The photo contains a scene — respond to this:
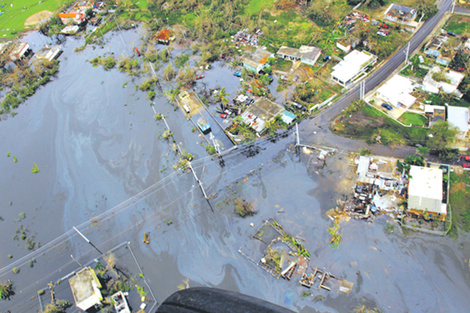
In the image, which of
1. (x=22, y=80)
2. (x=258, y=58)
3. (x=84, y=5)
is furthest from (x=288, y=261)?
(x=84, y=5)

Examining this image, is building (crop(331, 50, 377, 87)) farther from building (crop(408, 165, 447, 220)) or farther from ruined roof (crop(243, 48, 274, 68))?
building (crop(408, 165, 447, 220))

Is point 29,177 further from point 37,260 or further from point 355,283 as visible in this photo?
point 355,283

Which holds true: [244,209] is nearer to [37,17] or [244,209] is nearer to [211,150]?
[211,150]

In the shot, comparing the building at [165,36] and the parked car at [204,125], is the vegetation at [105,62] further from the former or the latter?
the parked car at [204,125]

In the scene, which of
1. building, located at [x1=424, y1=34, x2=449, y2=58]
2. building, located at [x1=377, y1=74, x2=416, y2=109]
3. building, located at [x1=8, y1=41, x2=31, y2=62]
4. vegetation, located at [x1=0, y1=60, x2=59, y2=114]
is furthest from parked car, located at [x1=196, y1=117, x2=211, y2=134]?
building, located at [x1=8, y1=41, x2=31, y2=62]

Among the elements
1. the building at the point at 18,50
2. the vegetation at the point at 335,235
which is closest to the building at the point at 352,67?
the vegetation at the point at 335,235

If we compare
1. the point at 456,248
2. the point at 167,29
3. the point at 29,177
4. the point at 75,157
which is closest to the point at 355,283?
the point at 456,248
